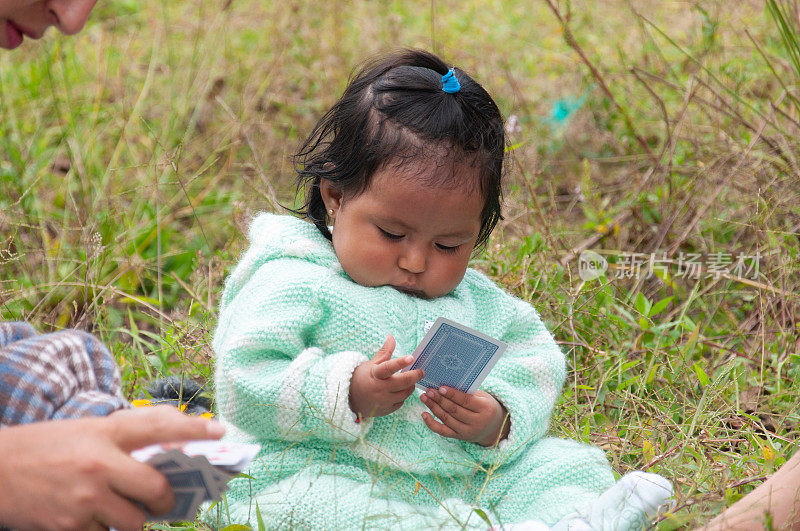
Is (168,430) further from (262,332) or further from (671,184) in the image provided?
(671,184)

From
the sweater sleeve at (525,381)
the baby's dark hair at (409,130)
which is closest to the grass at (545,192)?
the sweater sleeve at (525,381)

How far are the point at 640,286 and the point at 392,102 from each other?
1.38m

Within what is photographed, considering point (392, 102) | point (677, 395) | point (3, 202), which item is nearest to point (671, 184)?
point (677, 395)

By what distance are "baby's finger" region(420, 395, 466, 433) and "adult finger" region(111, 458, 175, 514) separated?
0.81 m

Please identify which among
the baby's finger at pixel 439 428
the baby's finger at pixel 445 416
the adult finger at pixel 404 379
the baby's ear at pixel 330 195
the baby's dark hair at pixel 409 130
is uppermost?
the baby's dark hair at pixel 409 130

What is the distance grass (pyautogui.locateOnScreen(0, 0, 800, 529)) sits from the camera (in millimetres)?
2475

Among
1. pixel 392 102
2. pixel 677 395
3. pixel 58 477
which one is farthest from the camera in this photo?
pixel 677 395

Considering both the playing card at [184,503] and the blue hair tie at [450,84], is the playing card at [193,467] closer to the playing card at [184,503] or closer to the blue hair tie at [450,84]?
the playing card at [184,503]

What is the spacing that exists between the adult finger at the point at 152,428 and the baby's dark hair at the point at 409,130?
0.89m

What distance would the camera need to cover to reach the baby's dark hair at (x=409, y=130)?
76.8 inches

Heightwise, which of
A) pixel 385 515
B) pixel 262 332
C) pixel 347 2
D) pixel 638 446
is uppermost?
pixel 347 2

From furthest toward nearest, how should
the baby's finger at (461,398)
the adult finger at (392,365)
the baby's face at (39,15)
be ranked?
the baby's finger at (461,398)
the adult finger at (392,365)
the baby's face at (39,15)

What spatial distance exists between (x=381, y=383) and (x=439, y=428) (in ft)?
0.75

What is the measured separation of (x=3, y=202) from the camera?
3.12 meters
